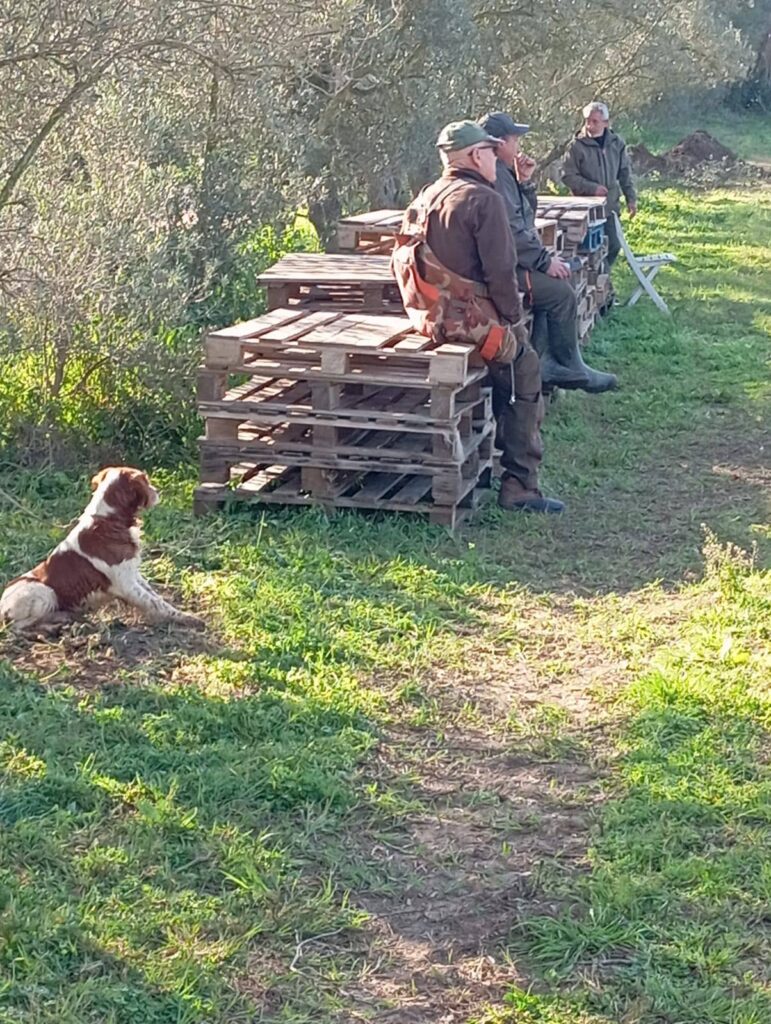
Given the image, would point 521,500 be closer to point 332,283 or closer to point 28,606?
point 332,283

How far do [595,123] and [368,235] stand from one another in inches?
191

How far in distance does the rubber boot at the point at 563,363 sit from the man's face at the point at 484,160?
2.35m

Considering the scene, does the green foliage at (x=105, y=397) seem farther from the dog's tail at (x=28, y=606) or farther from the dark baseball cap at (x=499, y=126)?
the dog's tail at (x=28, y=606)

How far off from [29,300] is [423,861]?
4.72 m

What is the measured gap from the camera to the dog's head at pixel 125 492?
5926 millimetres

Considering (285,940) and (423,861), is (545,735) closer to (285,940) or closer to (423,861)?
(423,861)

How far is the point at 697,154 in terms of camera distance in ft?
101

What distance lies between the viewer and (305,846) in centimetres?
425

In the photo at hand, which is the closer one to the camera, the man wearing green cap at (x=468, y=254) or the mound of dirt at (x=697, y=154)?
the man wearing green cap at (x=468, y=254)

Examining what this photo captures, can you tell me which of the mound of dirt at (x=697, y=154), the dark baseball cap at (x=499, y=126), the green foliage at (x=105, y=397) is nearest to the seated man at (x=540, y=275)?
the dark baseball cap at (x=499, y=126)

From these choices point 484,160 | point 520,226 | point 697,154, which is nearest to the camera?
point 484,160

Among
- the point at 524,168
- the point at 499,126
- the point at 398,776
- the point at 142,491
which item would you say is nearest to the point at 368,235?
the point at 524,168

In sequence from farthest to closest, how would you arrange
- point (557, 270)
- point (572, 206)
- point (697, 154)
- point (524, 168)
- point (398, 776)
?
point (697, 154)
point (572, 206)
point (524, 168)
point (557, 270)
point (398, 776)

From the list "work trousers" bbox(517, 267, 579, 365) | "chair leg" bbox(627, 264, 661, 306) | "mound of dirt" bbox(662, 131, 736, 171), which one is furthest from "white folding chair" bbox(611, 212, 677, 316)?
"mound of dirt" bbox(662, 131, 736, 171)
